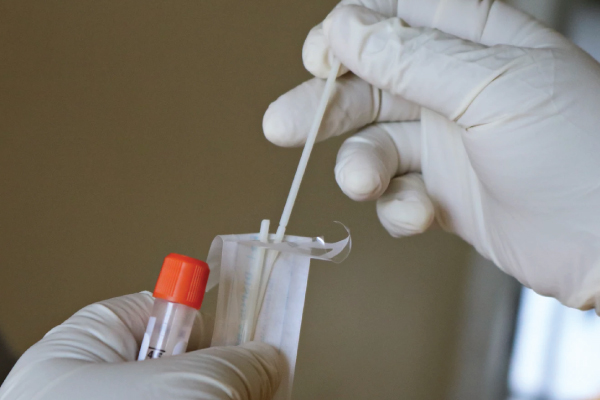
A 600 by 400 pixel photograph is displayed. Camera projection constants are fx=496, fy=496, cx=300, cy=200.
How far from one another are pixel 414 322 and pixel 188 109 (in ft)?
3.08

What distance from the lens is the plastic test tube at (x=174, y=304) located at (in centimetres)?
47

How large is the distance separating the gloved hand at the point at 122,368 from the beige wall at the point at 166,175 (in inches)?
23.9

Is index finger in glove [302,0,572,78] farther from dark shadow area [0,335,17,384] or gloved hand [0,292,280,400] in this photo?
dark shadow area [0,335,17,384]

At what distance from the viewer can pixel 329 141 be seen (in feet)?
4.70

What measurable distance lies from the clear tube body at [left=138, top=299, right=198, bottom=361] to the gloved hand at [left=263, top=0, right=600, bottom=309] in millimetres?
245

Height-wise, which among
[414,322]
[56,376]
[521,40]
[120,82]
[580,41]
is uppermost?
[580,41]

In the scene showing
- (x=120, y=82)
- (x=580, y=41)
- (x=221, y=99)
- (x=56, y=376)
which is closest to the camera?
(x=56, y=376)

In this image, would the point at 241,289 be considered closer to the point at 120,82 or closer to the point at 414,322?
the point at 120,82

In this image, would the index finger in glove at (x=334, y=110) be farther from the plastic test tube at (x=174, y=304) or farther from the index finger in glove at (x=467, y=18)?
the plastic test tube at (x=174, y=304)

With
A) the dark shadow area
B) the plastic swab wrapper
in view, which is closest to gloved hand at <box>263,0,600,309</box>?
the plastic swab wrapper

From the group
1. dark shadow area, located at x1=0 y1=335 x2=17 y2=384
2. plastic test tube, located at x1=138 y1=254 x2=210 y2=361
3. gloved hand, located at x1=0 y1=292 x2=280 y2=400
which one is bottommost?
dark shadow area, located at x1=0 y1=335 x2=17 y2=384

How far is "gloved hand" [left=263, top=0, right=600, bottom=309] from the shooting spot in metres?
0.58

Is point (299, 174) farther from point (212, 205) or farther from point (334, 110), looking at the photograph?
point (212, 205)

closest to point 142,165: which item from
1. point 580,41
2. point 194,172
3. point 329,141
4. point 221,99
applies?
point 194,172
